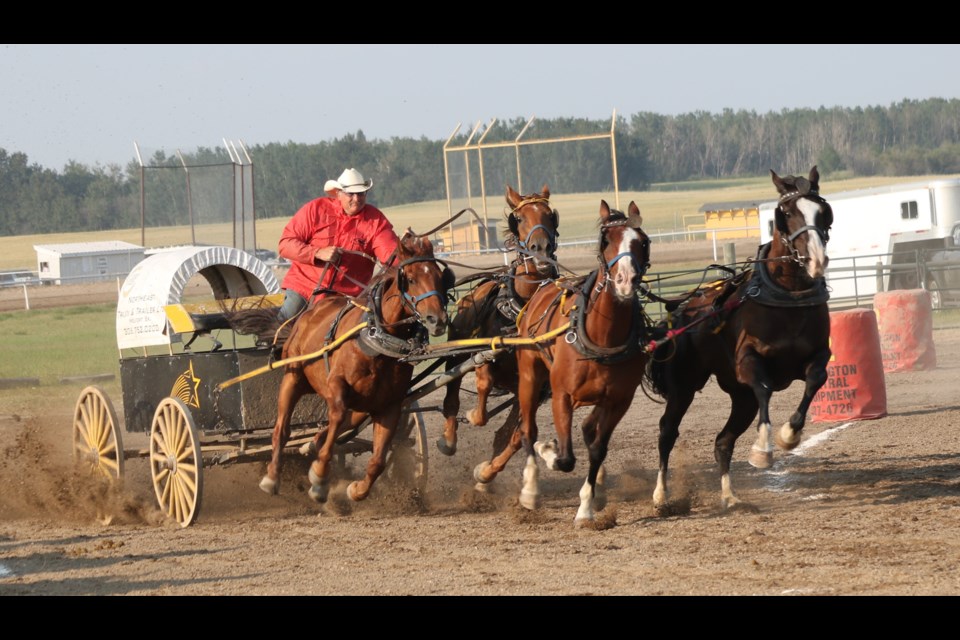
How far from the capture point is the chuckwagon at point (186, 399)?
9344 mm

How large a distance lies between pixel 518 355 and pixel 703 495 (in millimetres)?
1913

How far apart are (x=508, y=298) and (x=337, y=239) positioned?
1376mm

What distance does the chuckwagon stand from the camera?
9.34 meters

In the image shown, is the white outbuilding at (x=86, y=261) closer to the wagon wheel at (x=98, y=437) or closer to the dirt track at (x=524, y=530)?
the dirt track at (x=524, y=530)

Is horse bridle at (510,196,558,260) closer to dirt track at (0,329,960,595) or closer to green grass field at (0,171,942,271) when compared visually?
dirt track at (0,329,960,595)

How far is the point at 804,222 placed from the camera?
26.9 ft

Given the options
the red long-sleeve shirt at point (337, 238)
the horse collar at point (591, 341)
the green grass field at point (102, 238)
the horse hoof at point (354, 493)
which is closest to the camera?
the horse collar at point (591, 341)

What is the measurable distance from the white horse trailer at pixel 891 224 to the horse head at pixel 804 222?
59.4 feet

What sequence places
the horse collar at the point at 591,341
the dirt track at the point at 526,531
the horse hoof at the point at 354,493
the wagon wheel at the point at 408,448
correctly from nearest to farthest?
1. the dirt track at the point at 526,531
2. the horse collar at the point at 591,341
3. the horse hoof at the point at 354,493
4. the wagon wheel at the point at 408,448

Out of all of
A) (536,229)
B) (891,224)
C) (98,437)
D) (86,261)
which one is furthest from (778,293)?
(86,261)

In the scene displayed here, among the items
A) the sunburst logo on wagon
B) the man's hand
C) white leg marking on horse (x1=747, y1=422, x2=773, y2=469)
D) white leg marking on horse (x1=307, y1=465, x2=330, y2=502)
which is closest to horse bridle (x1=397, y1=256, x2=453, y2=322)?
the man's hand

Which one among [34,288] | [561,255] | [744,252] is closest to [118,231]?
[34,288]

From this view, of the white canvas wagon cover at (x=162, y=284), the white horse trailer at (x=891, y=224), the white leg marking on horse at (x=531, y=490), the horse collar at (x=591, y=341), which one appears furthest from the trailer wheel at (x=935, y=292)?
the horse collar at (x=591, y=341)

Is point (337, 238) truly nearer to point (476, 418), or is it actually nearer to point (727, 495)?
point (476, 418)
